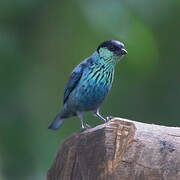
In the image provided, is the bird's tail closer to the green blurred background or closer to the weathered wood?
the green blurred background

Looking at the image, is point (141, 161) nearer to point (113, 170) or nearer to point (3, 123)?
point (113, 170)

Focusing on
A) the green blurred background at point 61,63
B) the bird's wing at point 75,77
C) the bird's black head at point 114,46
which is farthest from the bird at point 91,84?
the green blurred background at point 61,63

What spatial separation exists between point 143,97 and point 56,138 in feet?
3.95

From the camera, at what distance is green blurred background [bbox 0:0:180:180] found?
738 cm

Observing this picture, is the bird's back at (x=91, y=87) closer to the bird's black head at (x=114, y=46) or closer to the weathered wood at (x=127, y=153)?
the bird's black head at (x=114, y=46)

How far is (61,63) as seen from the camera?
818 centimetres

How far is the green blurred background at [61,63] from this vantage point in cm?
738

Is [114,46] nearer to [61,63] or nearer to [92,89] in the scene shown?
[92,89]

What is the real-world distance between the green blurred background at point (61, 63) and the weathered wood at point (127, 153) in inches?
136

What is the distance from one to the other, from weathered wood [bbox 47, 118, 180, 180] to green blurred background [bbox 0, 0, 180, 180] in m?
3.46

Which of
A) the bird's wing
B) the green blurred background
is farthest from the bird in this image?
the green blurred background

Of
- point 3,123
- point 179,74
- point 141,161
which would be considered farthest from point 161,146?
point 179,74

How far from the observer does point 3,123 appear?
7.74 meters

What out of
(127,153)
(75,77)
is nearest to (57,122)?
(75,77)
